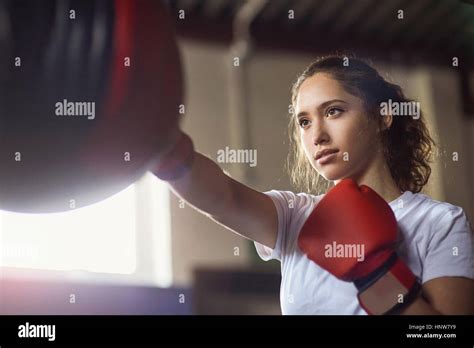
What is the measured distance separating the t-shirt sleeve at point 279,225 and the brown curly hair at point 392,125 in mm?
128

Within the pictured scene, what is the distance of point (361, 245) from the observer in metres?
1.70

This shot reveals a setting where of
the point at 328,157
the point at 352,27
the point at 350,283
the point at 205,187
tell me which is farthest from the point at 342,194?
the point at 352,27

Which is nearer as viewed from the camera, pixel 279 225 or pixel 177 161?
pixel 177 161

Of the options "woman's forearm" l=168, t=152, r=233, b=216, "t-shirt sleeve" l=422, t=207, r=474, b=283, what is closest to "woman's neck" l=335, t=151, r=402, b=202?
"t-shirt sleeve" l=422, t=207, r=474, b=283

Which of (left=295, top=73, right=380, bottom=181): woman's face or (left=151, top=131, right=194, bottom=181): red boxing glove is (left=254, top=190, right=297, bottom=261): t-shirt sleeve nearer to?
(left=295, top=73, right=380, bottom=181): woman's face

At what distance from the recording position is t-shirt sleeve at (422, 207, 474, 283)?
5.51ft

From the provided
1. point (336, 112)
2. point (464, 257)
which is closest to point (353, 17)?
point (336, 112)

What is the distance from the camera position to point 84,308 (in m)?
1.77

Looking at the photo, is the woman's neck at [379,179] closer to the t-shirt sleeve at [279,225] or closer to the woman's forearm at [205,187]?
the t-shirt sleeve at [279,225]

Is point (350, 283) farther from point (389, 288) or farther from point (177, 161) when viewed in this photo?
point (177, 161)

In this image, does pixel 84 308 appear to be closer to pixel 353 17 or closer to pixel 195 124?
pixel 195 124

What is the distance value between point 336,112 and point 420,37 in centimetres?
32

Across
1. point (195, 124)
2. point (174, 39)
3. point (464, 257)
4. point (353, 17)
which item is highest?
point (353, 17)

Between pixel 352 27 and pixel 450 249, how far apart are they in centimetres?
60
